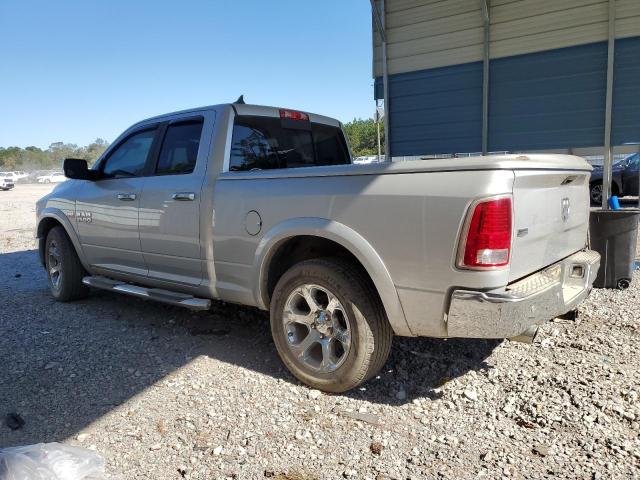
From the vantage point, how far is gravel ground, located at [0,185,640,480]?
260cm

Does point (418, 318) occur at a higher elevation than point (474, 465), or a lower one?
higher

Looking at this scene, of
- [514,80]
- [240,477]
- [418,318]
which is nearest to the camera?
[240,477]

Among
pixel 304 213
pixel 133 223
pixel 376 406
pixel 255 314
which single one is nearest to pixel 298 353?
pixel 376 406

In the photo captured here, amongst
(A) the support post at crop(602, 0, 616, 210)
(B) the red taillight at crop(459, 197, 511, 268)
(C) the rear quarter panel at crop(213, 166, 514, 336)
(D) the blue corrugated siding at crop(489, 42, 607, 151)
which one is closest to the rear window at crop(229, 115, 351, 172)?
(C) the rear quarter panel at crop(213, 166, 514, 336)

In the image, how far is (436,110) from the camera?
828cm

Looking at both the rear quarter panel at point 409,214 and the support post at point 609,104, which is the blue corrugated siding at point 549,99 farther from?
the rear quarter panel at point 409,214

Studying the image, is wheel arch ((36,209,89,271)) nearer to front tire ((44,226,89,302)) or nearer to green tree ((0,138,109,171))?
front tire ((44,226,89,302))

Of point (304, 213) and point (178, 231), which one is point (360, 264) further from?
point (178, 231)

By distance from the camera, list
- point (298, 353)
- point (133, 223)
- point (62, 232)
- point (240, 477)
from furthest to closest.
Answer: point (62, 232) → point (133, 223) → point (298, 353) → point (240, 477)

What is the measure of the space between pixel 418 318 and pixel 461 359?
3.57 ft

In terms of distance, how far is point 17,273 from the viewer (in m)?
7.60

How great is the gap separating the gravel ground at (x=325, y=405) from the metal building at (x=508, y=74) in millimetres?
3510

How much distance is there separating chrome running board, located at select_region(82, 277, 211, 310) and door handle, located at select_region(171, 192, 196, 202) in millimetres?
792

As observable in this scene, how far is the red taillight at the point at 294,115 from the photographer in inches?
178
